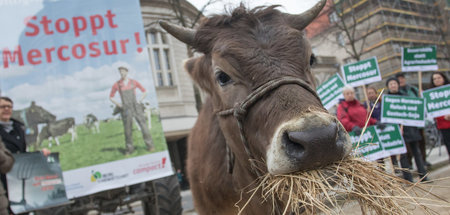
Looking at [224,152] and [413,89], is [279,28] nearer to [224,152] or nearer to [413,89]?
[224,152]

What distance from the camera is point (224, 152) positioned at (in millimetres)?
2764

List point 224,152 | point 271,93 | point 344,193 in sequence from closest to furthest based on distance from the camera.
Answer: point 344,193 → point 271,93 → point 224,152

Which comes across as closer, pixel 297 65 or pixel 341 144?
pixel 341 144

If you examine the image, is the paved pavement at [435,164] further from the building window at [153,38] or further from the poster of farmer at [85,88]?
the building window at [153,38]

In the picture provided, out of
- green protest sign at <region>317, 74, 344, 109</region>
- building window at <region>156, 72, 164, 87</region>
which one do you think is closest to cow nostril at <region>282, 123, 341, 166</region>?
green protest sign at <region>317, 74, 344, 109</region>

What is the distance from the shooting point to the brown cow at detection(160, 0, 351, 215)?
4.80ft

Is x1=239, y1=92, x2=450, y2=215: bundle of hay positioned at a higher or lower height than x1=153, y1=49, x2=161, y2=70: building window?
lower

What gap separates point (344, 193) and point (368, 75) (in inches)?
223

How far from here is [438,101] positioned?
6.55m

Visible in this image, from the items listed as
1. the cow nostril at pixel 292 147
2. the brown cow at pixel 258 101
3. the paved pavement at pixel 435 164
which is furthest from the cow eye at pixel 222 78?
the paved pavement at pixel 435 164

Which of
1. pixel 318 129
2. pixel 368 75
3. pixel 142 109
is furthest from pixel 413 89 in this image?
pixel 318 129

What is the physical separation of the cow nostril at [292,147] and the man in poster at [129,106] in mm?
4212

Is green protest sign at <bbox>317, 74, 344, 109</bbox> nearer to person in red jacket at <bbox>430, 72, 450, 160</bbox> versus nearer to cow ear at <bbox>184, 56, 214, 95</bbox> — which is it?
person in red jacket at <bbox>430, 72, 450, 160</bbox>

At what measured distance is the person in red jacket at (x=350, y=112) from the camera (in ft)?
18.7
